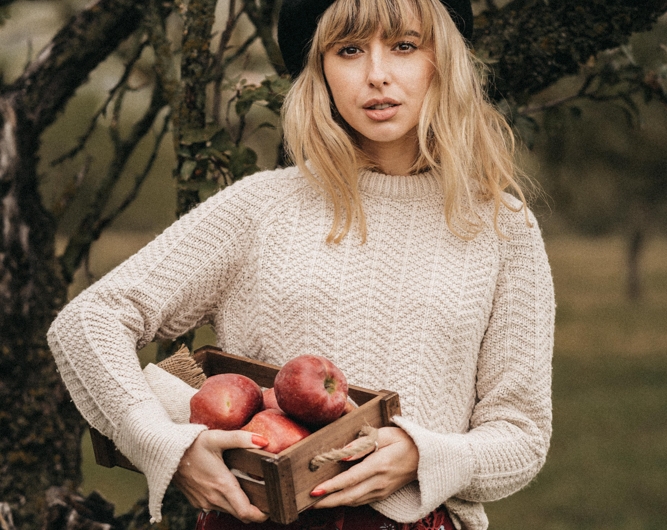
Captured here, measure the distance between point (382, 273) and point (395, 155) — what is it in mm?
297

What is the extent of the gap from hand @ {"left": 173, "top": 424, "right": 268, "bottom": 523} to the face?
74 cm

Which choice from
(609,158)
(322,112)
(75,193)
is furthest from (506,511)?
(609,158)

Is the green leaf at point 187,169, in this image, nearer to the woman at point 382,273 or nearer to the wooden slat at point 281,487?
the woman at point 382,273

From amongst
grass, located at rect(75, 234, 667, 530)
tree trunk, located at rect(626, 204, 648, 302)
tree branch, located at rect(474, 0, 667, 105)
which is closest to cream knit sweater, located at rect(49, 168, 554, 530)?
tree branch, located at rect(474, 0, 667, 105)

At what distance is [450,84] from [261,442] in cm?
90

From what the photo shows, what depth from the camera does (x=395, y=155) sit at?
74.2 inches

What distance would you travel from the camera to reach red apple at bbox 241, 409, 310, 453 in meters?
1.36

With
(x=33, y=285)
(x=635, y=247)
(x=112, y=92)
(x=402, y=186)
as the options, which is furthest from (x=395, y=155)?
(x=635, y=247)

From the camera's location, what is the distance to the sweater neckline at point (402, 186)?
6.13ft

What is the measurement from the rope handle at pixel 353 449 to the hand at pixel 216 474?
0.10 metres

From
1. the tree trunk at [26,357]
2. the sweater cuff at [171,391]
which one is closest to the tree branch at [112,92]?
the tree trunk at [26,357]

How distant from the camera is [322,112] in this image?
Result: 1871 mm

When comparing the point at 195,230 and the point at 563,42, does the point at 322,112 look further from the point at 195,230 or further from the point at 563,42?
the point at 563,42

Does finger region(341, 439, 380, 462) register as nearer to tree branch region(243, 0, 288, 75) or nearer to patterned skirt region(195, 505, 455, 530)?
patterned skirt region(195, 505, 455, 530)
